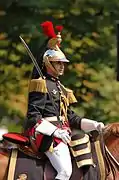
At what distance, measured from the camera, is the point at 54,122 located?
263 inches

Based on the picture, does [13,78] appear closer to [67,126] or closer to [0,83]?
[0,83]

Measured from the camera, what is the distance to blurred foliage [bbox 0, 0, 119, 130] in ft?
41.1

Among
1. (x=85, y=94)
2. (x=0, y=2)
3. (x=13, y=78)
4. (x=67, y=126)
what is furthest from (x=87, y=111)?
(x=67, y=126)

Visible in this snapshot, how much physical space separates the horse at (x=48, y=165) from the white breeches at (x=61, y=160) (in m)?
0.10

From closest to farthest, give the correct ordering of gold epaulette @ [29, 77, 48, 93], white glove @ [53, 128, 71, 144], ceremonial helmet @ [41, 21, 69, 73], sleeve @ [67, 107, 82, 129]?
1. white glove @ [53, 128, 71, 144]
2. gold epaulette @ [29, 77, 48, 93]
3. ceremonial helmet @ [41, 21, 69, 73]
4. sleeve @ [67, 107, 82, 129]

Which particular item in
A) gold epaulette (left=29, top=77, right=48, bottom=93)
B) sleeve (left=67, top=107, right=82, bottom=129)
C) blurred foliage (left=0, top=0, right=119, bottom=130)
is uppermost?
gold epaulette (left=29, top=77, right=48, bottom=93)

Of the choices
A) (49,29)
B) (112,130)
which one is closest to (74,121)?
(112,130)

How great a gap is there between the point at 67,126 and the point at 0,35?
6.25 meters

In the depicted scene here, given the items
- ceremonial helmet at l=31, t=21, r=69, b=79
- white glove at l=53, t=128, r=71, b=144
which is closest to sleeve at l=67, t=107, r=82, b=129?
white glove at l=53, t=128, r=71, b=144

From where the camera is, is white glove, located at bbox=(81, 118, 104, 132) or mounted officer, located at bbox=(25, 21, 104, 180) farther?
white glove, located at bbox=(81, 118, 104, 132)

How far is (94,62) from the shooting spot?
1267 cm

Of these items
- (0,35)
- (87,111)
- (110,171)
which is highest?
(110,171)

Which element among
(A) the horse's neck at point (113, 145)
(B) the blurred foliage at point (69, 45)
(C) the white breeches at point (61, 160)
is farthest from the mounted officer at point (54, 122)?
(B) the blurred foliage at point (69, 45)

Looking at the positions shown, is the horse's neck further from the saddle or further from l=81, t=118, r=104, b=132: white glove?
the saddle
